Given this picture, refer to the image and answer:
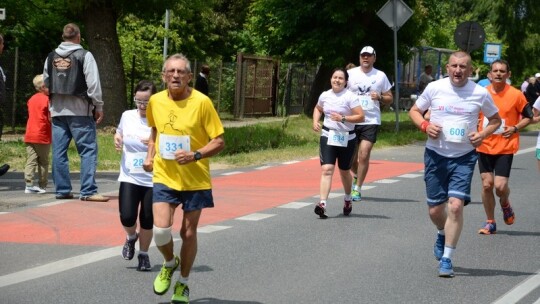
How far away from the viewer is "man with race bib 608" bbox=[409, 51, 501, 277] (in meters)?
9.84

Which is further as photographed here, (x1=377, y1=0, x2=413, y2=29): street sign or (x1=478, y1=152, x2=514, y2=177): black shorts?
(x1=377, y1=0, x2=413, y2=29): street sign

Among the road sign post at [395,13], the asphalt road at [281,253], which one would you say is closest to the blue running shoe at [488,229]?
the asphalt road at [281,253]

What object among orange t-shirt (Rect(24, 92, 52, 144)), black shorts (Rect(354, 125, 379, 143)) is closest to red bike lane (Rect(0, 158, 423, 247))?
black shorts (Rect(354, 125, 379, 143))

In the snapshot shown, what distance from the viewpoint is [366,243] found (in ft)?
37.9

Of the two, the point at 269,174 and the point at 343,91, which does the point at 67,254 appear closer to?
the point at 343,91

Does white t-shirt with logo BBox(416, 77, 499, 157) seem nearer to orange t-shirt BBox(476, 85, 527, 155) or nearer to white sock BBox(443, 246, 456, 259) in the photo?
white sock BBox(443, 246, 456, 259)

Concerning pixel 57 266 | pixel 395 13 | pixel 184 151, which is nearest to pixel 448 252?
pixel 184 151

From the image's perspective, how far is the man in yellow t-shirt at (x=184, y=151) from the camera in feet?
26.4

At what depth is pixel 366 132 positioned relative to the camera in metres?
15.2

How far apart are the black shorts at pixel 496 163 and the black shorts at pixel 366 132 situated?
9.21ft

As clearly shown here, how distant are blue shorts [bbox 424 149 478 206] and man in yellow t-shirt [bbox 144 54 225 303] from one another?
2.49 metres

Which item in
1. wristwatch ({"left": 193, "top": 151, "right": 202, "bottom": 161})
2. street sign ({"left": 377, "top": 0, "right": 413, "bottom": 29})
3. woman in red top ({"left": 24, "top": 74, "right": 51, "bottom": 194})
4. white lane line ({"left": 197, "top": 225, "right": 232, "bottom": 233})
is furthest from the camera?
street sign ({"left": 377, "top": 0, "right": 413, "bottom": 29})

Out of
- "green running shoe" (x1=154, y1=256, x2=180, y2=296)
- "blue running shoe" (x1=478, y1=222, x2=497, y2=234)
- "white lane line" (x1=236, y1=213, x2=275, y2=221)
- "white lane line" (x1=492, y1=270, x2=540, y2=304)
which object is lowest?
"white lane line" (x1=236, y1=213, x2=275, y2=221)

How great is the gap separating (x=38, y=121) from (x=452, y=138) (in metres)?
6.77
